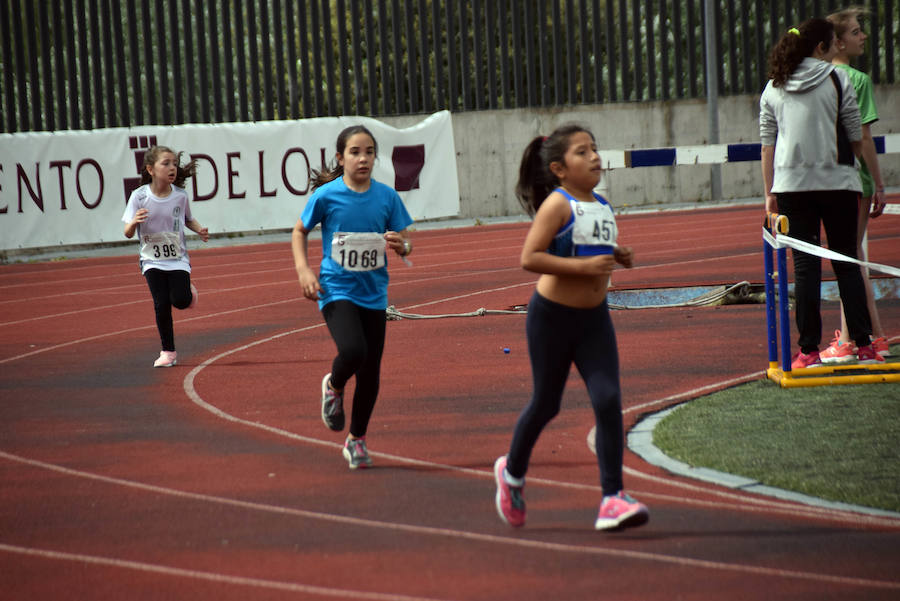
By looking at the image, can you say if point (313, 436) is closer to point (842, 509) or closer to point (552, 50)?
point (842, 509)

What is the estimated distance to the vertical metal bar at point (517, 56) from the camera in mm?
28516

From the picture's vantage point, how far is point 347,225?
628cm

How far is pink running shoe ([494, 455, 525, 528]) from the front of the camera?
5.08 metres

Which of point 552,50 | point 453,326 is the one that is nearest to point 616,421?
point 453,326

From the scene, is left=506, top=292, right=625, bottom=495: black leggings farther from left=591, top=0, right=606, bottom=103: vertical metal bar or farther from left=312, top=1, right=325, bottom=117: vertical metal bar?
left=591, top=0, right=606, bottom=103: vertical metal bar

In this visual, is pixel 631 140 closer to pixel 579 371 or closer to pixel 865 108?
pixel 865 108

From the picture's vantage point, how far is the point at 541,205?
17.1 feet

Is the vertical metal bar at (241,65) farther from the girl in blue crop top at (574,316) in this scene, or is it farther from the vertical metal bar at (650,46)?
the girl in blue crop top at (574,316)

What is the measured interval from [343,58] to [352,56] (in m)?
0.57

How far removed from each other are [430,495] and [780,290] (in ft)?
10.1

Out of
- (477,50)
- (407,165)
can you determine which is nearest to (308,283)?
(407,165)

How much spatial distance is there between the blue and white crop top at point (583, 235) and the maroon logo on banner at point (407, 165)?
20.7 m

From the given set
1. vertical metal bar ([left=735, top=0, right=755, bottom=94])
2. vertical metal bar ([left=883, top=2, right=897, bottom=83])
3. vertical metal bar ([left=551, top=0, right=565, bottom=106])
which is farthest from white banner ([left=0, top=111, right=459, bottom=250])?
vertical metal bar ([left=883, top=2, right=897, bottom=83])

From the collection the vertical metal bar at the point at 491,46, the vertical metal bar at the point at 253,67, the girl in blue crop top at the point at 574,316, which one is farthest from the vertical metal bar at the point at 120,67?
the girl in blue crop top at the point at 574,316
